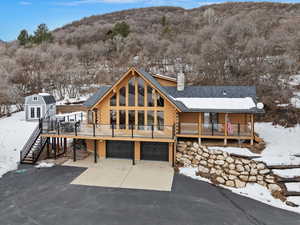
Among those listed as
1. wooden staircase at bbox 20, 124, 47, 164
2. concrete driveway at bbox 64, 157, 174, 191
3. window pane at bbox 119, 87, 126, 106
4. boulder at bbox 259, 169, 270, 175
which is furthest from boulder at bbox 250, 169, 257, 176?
wooden staircase at bbox 20, 124, 47, 164

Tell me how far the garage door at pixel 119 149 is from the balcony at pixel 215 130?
3581 millimetres

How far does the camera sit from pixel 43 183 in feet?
36.7

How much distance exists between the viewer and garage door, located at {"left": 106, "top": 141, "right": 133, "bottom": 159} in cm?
1502

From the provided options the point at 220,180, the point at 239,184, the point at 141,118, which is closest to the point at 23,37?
the point at 141,118

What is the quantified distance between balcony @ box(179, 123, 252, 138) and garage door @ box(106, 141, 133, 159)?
11.7 feet

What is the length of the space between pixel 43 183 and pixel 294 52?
2969 cm

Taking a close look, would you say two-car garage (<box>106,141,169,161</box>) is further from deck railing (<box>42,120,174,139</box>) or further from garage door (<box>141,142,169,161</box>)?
deck railing (<box>42,120,174,139</box>)

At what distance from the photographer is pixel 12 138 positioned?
1780 cm

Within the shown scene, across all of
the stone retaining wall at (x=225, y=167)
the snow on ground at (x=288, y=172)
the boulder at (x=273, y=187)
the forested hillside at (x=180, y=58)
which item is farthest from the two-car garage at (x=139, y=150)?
the forested hillside at (x=180, y=58)

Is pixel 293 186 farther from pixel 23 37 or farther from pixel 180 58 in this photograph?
pixel 23 37

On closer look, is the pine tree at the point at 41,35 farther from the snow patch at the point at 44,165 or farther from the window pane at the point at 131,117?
the window pane at the point at 131,117

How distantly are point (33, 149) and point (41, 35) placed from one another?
45.8 metres

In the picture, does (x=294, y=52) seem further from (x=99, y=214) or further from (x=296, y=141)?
(x=99, y=214)

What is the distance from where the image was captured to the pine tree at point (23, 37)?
174 ft
